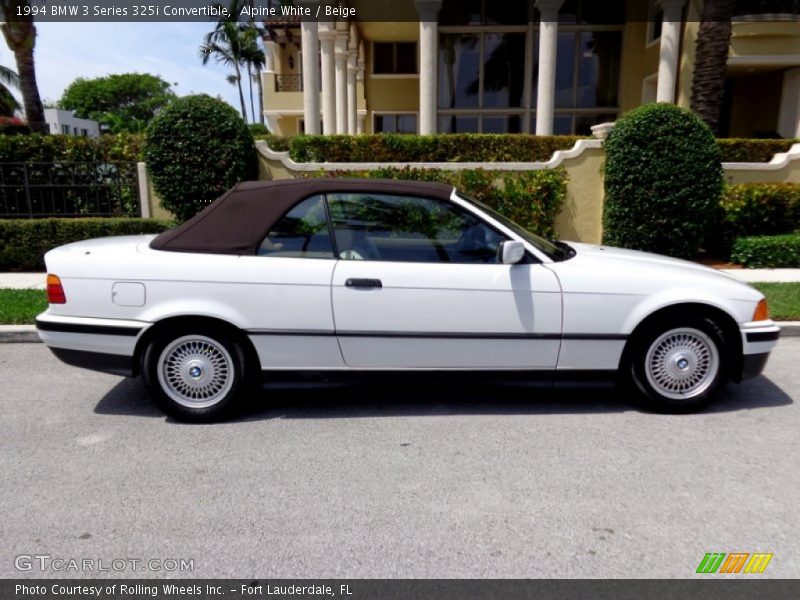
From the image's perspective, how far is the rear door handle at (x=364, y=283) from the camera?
13.8 ft

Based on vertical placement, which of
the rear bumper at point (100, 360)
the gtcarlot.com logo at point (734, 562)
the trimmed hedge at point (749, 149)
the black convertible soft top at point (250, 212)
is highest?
the trimmed hedge at point (749, 149)

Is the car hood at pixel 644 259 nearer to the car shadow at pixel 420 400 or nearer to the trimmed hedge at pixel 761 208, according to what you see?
the car shadow at pixel 420 400

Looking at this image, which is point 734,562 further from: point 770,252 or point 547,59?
point 547,59

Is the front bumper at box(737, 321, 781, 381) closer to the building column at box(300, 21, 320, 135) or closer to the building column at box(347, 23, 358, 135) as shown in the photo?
the building column at box(300, 21, 320, 135)

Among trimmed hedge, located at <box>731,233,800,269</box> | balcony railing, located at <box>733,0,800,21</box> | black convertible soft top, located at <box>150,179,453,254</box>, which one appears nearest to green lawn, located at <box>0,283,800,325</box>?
trimmed hedge, located at <box>731,233,800,269</box>

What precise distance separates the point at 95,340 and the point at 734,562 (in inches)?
155

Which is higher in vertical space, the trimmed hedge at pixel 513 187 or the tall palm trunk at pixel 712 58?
the tall palm trunk at pixel 712 58

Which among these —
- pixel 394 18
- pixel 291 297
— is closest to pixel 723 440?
pixel 291 297

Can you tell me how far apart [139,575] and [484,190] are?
915 cm

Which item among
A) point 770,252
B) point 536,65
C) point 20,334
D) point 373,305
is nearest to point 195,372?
point 373,305

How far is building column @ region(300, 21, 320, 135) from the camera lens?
639 inches

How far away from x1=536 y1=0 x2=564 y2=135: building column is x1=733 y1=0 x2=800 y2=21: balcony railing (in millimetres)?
5101

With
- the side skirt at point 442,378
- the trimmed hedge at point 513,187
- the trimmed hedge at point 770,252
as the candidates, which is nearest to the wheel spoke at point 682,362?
the side skirt at point 442,378

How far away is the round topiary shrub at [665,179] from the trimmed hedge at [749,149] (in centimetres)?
213
